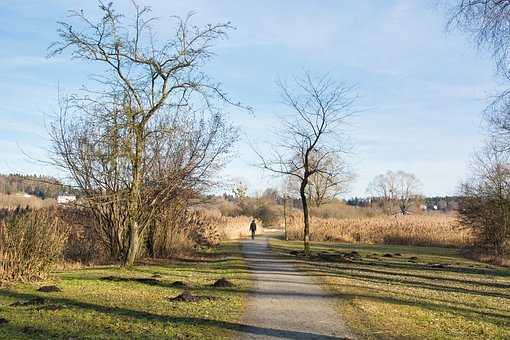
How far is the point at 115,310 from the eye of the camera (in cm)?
970

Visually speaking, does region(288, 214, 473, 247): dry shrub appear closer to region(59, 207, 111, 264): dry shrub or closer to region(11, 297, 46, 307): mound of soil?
region(59, 207, 111, 264): dry shrub

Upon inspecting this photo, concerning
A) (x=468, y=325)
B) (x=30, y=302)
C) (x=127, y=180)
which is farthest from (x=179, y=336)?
(x=127, y=180)

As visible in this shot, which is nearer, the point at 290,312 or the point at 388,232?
the point at 290,312

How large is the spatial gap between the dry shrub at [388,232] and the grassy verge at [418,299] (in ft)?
67.7

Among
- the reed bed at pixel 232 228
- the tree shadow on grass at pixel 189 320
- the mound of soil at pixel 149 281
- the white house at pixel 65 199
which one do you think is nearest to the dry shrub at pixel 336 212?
the reed bed at pixel 232 228

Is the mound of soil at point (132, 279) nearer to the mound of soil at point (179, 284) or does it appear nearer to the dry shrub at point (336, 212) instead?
the mound of soil at point (179, 284)

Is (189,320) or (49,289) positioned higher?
(49,289)

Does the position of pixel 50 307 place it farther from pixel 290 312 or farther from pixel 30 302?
pixel 290 312

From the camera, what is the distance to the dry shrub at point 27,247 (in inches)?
512

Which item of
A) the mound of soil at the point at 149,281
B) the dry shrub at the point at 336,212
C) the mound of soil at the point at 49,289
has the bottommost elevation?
the mound of soil at the point at 149,281

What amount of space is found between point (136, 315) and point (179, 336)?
177 cm

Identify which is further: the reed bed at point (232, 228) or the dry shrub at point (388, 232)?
the reed bed at point (232, 228)

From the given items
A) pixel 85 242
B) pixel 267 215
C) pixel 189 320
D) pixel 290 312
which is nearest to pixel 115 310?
pixel 189 320

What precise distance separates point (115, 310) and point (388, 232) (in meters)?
38.7
